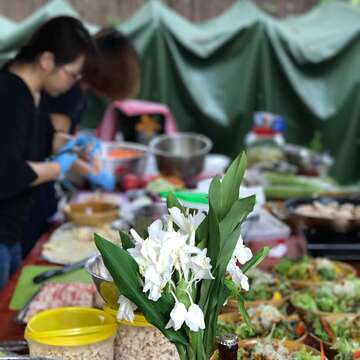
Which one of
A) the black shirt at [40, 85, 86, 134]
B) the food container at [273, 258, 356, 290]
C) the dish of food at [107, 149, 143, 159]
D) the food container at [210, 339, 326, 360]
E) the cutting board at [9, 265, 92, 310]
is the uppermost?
the black shirt at [40, 85, 86, 134]

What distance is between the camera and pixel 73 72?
130 inches

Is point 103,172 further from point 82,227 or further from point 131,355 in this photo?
point 131,355

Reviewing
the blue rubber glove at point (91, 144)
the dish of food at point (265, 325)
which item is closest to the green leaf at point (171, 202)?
the dish of food at point (265, 325)

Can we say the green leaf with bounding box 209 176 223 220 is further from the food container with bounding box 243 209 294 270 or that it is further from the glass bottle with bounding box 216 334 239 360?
the food container with bounding box 243 209 294 270

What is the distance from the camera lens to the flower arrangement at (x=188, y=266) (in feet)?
4.33

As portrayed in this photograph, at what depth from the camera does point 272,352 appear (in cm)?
176

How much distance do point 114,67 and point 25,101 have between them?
1.22m

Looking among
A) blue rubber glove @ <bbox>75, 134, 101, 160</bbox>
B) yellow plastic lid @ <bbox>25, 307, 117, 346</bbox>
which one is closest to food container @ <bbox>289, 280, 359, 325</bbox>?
yellow plastic lid @ <bbox>25, 307, 117, 346</bbox>

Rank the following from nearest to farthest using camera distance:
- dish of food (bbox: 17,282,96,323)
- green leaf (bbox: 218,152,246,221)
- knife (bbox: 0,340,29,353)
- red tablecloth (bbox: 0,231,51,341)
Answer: green leaf (bbox: 218,152,246,221) → knife (bbox: 0,340,29,353) → red tablecloth (bbox: 0,231,51,341) → dish of food (bbox: 17,282,96,323)

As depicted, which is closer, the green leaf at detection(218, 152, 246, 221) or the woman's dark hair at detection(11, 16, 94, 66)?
the green leaf at detection(218, 152, 246, 221)

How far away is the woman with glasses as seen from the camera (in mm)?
3021

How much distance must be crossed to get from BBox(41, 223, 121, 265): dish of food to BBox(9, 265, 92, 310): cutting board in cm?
10

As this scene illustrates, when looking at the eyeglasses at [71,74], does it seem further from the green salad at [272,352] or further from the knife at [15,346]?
the green salad at [272,352]

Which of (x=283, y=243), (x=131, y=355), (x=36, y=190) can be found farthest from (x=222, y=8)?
(x=131, y=355)
